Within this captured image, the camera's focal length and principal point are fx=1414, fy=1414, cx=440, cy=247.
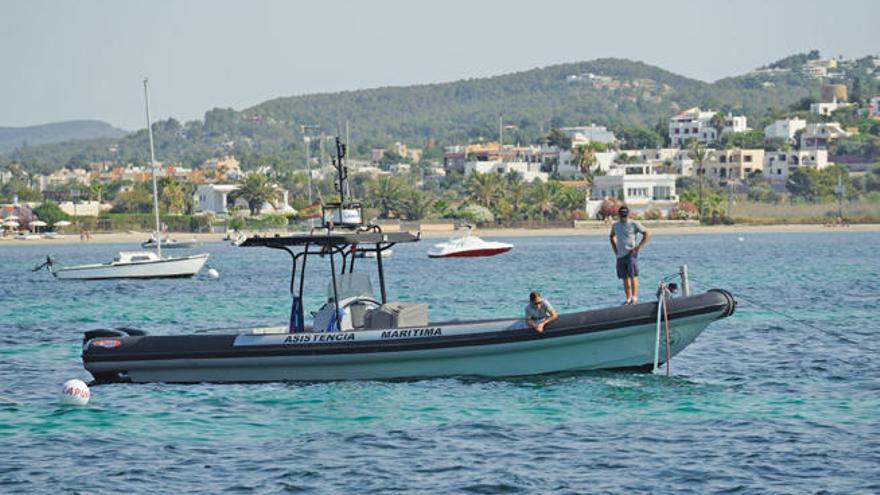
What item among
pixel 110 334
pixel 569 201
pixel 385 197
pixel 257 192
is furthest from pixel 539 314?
pixel 257 192

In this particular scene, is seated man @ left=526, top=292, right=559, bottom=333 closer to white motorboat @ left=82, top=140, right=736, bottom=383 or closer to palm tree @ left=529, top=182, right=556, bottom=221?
white motorboat @ left=82, top=140, right=736, bottom=383

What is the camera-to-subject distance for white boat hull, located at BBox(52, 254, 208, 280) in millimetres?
69188

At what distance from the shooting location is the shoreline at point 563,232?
145 m

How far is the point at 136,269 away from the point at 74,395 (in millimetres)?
46816

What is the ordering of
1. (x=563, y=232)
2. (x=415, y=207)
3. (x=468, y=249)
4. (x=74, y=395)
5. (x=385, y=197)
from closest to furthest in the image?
(x=74, y=395) → (x=468, y=249) → (x=563, y=232) → (x=415, y=207) → (x=385, y=197)

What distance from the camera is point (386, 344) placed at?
74.8 feet

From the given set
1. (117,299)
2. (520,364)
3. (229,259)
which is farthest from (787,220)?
(520,364)

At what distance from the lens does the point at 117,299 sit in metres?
56.3

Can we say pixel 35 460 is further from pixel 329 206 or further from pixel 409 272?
pixel 409 272

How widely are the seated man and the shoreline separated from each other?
11934 centimetres

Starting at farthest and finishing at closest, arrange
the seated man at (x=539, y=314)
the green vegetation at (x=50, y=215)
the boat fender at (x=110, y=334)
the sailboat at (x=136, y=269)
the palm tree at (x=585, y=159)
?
the palm tree at (x=585, y=159)
the green vegetation at (x=50, y=215)
the sailboat at (x=136, y=269)
the boat fender at (x=110, y=334)
the seated man at (x=539, y=314)

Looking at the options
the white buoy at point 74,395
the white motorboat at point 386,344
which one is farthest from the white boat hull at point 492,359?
the white buoy at point 74,395

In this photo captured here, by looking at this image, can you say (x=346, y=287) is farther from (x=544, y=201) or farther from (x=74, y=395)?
(x=544, y=201)

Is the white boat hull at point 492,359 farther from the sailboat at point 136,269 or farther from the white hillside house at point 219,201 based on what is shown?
the white hillside house at point 219,201
